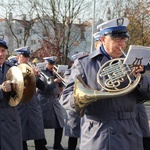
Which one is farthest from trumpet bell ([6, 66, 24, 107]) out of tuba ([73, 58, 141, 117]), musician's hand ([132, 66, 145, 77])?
musician's hand ([132, 66, 145, 77])

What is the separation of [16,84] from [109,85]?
1213mm

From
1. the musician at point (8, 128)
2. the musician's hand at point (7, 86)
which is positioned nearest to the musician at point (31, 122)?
the musician at point (8, 128)

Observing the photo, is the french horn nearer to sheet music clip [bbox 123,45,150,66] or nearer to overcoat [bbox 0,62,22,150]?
overcoat [bbox 0,62,22,150]

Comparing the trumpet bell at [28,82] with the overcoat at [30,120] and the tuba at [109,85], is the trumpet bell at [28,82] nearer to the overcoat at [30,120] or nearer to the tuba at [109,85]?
the tuba at [109,85]

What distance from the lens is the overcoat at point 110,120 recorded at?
3.31 meters

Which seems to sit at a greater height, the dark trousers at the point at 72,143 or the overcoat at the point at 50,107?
the overcoat at the point at 50,107

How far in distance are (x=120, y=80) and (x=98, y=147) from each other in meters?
0.64

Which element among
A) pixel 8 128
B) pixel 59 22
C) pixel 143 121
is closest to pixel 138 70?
pixel 8 128

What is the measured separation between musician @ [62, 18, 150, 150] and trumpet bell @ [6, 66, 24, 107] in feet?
2.04

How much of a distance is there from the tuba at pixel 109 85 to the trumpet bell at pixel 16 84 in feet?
2.86

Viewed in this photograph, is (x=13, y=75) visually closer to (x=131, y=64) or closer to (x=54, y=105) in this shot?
(x=131, y=64)

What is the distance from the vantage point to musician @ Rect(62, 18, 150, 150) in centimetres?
331

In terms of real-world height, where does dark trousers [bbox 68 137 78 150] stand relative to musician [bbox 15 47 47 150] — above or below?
below

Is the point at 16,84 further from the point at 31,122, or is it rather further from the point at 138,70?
the point at 31,122
